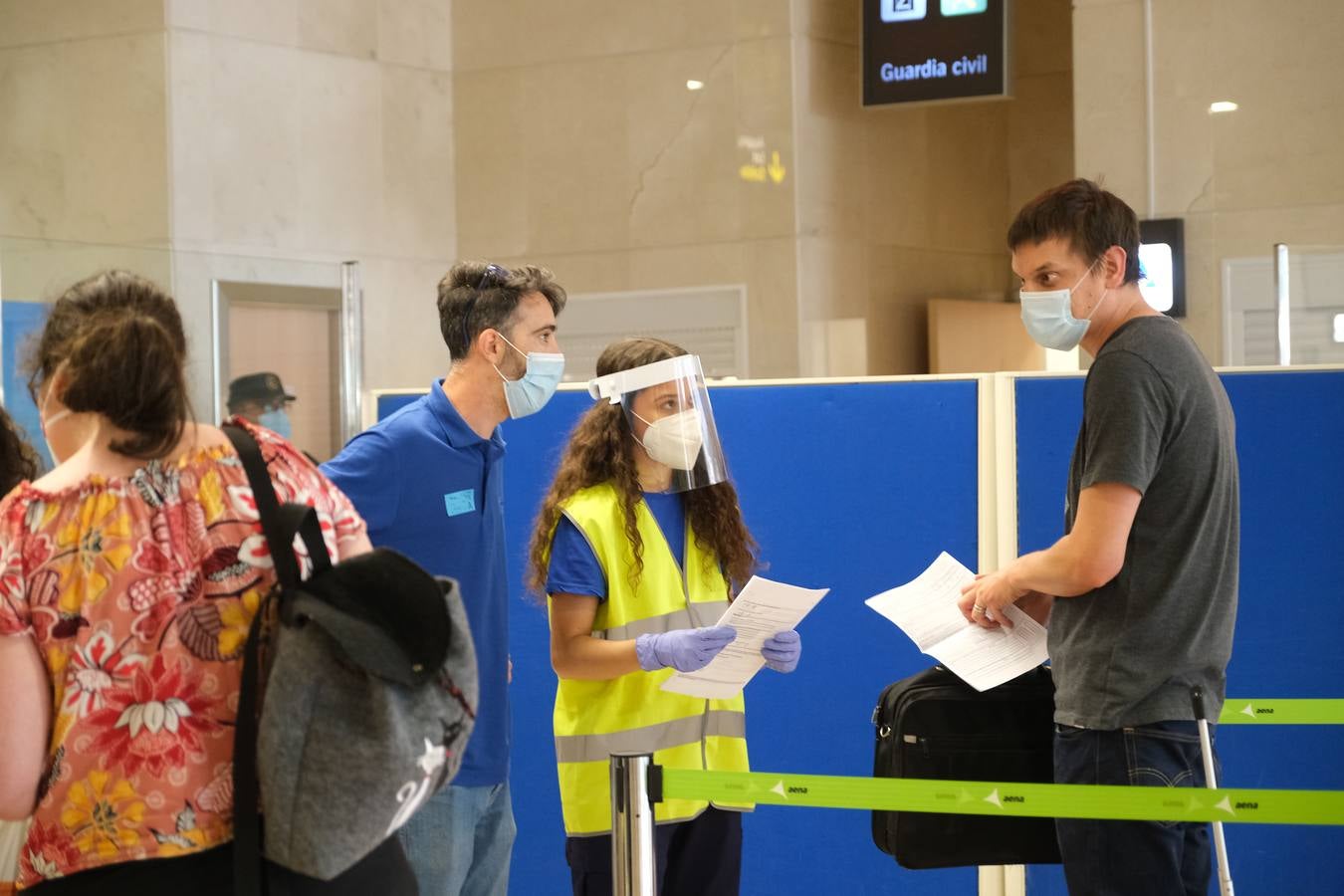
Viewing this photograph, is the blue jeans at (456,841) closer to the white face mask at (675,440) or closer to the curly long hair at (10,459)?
the white face mask at (675,440)

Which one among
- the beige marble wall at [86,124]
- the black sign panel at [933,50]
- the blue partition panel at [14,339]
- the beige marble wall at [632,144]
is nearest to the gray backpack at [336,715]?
the blue partition panel at [14,339]

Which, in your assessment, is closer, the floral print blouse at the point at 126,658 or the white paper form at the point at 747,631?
the floral print blouse at the point at 126,658

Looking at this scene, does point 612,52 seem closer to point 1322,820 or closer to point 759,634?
point 759,634

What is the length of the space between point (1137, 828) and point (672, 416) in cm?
122

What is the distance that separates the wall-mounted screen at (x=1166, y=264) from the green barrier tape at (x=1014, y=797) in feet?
16.0

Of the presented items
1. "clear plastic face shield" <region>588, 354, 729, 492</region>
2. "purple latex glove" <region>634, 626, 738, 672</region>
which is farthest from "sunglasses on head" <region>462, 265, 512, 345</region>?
"purple latex glove" <region>634, 626, 738, 672</region>

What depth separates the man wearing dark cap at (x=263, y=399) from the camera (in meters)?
5.46

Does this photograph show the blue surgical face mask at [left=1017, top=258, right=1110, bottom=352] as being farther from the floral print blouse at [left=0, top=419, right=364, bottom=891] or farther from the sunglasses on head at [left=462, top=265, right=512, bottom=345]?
the floral print blouse at [left=0, top=419, right=364, bottom=891]

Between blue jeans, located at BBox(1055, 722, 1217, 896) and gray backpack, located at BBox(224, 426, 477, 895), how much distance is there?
1230 mm

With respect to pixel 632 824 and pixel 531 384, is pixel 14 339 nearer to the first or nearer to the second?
pixel 531 384

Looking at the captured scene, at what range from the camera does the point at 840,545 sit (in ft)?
13.9

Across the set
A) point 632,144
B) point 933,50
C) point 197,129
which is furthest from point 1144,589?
point 632,144

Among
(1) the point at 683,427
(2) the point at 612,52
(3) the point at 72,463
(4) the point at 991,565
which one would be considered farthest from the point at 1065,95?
(3) the point at 72,463

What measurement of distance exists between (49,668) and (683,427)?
1552 mm
